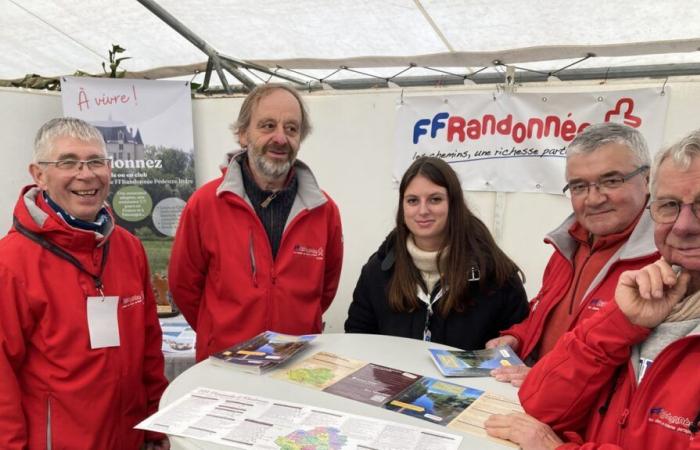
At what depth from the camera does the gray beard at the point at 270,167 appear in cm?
205

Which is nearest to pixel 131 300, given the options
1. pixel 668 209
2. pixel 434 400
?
pixel 434 400

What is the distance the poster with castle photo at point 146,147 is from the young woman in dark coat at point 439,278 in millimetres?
2078

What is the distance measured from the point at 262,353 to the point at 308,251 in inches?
24.8

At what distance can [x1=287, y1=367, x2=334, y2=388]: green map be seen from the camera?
142cm

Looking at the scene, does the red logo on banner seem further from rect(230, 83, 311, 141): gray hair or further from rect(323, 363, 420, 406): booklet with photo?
rect(323, 363, 420, 406): booklet with photo

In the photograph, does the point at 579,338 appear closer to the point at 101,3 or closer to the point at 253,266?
the point at 253,266

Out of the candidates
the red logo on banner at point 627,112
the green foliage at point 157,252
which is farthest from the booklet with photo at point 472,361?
the green foliage at point 157,252

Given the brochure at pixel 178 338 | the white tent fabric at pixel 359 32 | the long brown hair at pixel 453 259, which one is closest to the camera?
the long brown hair at pixel 453 259

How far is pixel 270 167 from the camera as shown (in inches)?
80.8

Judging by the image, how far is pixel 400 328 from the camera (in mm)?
2025

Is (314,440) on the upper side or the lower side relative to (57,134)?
lower

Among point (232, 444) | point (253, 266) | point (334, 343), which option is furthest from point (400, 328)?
point (232, 444)

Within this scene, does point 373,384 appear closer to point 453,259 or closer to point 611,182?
point 453,259

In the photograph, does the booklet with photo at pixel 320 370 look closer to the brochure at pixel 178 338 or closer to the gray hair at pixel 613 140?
the gray hair at pixel 613 140
